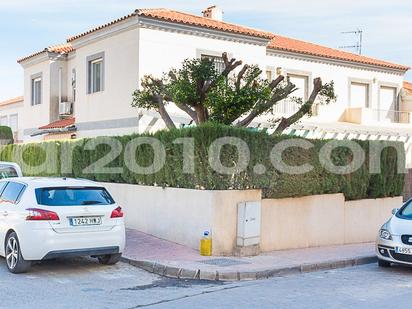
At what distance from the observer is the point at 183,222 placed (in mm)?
12078

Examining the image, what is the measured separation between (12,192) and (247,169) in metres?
4.76

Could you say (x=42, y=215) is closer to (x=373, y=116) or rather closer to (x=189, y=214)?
(x=189, y=214)

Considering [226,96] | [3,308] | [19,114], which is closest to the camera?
[3,308]

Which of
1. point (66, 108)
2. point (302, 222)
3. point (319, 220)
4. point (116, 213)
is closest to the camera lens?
point (116, 213)

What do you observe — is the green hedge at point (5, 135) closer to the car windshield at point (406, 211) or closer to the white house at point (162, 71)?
the white house at point (162, 71)

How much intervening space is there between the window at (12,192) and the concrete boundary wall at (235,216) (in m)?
3.49

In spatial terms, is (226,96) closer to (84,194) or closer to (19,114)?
(84,194)

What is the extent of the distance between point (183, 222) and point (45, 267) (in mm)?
3193

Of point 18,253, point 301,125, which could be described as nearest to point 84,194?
point 18,253

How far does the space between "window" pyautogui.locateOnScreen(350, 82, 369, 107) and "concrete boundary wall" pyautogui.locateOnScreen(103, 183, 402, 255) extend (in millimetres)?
13276

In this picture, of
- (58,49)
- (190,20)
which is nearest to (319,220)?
(190,20)

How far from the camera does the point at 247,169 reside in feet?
39.3

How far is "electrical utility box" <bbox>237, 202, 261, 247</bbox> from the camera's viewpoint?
37.6 ft

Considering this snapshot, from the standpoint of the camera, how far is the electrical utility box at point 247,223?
11.5 m
